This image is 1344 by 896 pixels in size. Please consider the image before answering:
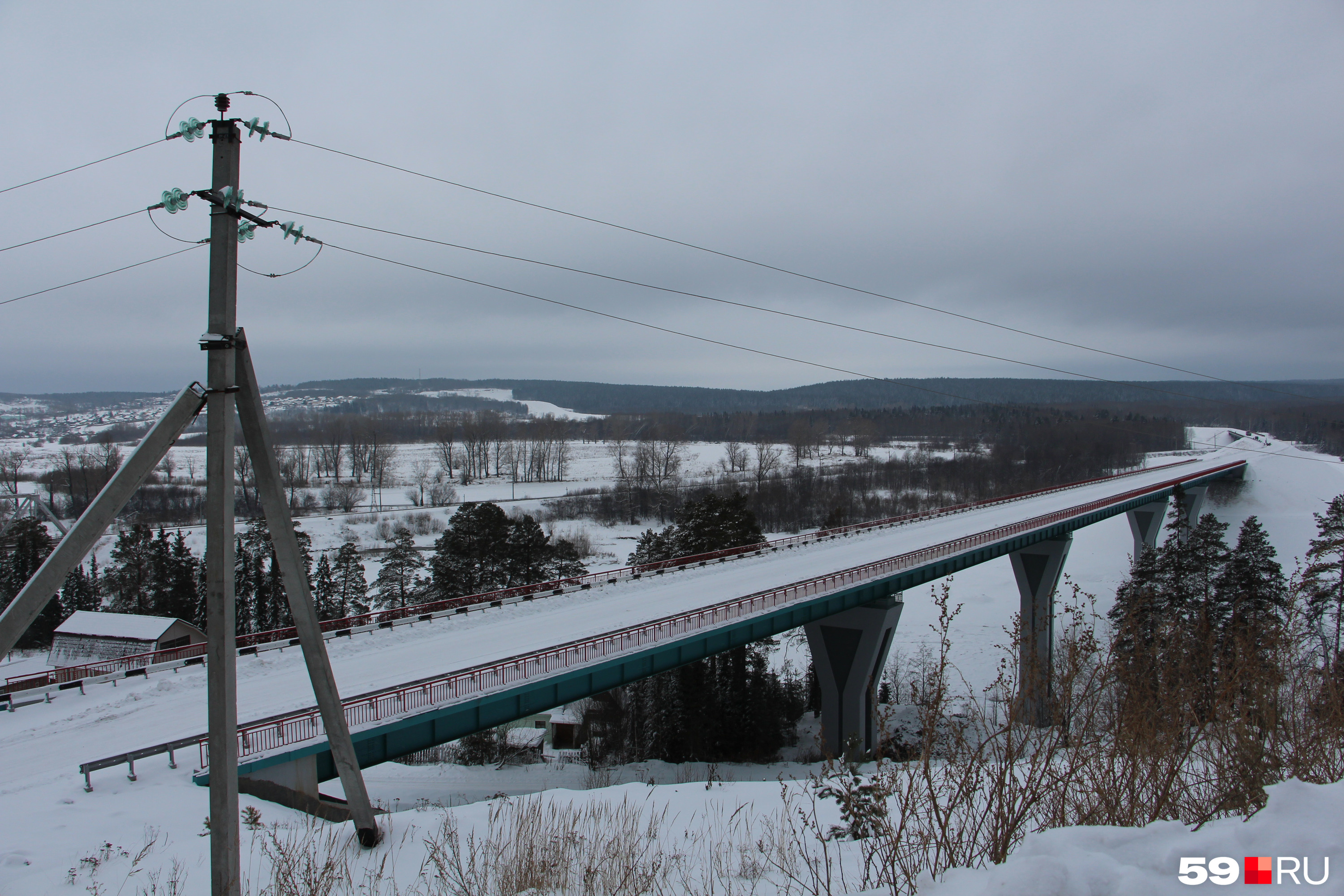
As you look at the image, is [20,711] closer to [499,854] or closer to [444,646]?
[444,646]

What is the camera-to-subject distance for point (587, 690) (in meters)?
18.0

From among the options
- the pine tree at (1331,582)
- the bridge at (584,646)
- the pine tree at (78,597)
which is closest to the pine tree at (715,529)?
the bridge at (584,646)

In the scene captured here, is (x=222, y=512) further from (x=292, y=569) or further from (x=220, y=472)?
(x=292, y=569)

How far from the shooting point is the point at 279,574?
3738 cm

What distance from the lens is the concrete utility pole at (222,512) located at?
6977mm

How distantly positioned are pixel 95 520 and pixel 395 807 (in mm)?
19720

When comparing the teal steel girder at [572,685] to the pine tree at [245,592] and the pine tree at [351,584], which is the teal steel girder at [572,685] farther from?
the pine tree at [245,592]

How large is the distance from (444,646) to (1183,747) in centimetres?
1775

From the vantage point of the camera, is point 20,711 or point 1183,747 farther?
point 20,711

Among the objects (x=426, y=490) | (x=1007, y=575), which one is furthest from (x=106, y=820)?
(x=426, y=490)

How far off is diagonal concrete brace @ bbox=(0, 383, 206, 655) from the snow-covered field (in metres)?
4.34

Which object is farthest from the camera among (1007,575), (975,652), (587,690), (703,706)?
(1007,575)

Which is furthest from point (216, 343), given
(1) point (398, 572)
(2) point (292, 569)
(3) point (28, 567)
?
(3) point (28, 567)

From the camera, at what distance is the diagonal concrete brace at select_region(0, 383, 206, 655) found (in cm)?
620
